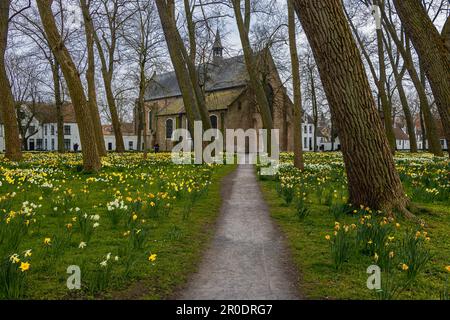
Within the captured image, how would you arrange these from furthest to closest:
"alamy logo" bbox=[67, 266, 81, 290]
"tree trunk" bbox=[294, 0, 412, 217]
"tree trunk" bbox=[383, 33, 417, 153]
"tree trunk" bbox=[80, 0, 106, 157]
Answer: "tree trunk" bbox=[383, 33, 417, 153] < "tree trunk" bbox=[80, 0, 106, 157] < "tree trunk" bbox=[294, 0, 412, 217] < "alamy logo" bbox=[67, 266, 81, 290]

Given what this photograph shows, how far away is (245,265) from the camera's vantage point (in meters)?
4.07

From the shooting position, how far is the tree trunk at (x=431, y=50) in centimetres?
749

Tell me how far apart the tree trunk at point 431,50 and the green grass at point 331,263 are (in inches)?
92.9

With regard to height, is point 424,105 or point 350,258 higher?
point 424,105

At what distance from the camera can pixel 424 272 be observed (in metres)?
3.66

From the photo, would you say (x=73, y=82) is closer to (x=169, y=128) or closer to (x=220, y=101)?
(x=220, y=101)

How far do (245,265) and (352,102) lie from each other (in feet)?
10.2

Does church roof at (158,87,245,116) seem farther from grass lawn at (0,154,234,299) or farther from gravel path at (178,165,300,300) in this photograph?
gravel path at (178,165,300,300)

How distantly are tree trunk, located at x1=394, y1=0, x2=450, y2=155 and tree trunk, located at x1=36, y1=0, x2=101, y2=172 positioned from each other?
357 inches

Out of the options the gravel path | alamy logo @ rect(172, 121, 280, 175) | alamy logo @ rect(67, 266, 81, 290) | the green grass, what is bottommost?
the gravel path

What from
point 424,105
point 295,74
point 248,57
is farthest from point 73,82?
point 424,105

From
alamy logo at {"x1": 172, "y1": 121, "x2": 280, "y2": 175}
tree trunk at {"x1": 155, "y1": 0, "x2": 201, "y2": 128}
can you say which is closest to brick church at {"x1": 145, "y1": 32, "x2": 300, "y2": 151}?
alamy logo at {"x1": 172, "y1": 121, "x2": 280, "y2": 175}

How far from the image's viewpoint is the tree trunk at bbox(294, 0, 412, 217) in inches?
224

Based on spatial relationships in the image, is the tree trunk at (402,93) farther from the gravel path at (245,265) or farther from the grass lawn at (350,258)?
the gravel path at (245,265)
